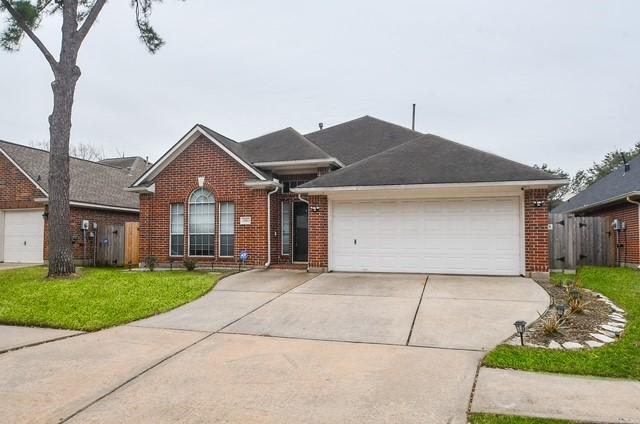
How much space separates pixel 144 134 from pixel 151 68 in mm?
21429

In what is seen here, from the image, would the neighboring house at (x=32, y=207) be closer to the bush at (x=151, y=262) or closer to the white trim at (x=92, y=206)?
the white trim at (x=92, y=206)

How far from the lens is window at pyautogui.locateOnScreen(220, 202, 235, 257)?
13.8m

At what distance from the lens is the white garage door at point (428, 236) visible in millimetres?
11047

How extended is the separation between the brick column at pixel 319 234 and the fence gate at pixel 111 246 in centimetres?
785

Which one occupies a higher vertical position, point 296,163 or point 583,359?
point 296,163

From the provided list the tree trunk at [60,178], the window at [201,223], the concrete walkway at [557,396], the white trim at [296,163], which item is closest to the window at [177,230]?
the window at [201,223]

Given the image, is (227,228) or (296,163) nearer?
(296,163)

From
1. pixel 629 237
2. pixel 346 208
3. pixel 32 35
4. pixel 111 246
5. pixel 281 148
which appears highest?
pixel 32 35

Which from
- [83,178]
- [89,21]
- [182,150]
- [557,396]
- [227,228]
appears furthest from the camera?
[83,178]

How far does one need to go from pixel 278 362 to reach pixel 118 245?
13.0 m

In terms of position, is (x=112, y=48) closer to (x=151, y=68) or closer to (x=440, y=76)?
(x=151, y=68)

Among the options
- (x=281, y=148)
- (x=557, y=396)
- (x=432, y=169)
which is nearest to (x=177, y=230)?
(x=281, y=148)

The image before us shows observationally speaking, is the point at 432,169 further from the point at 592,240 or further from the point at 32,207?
the point at 32,207

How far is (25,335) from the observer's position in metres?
6.38
